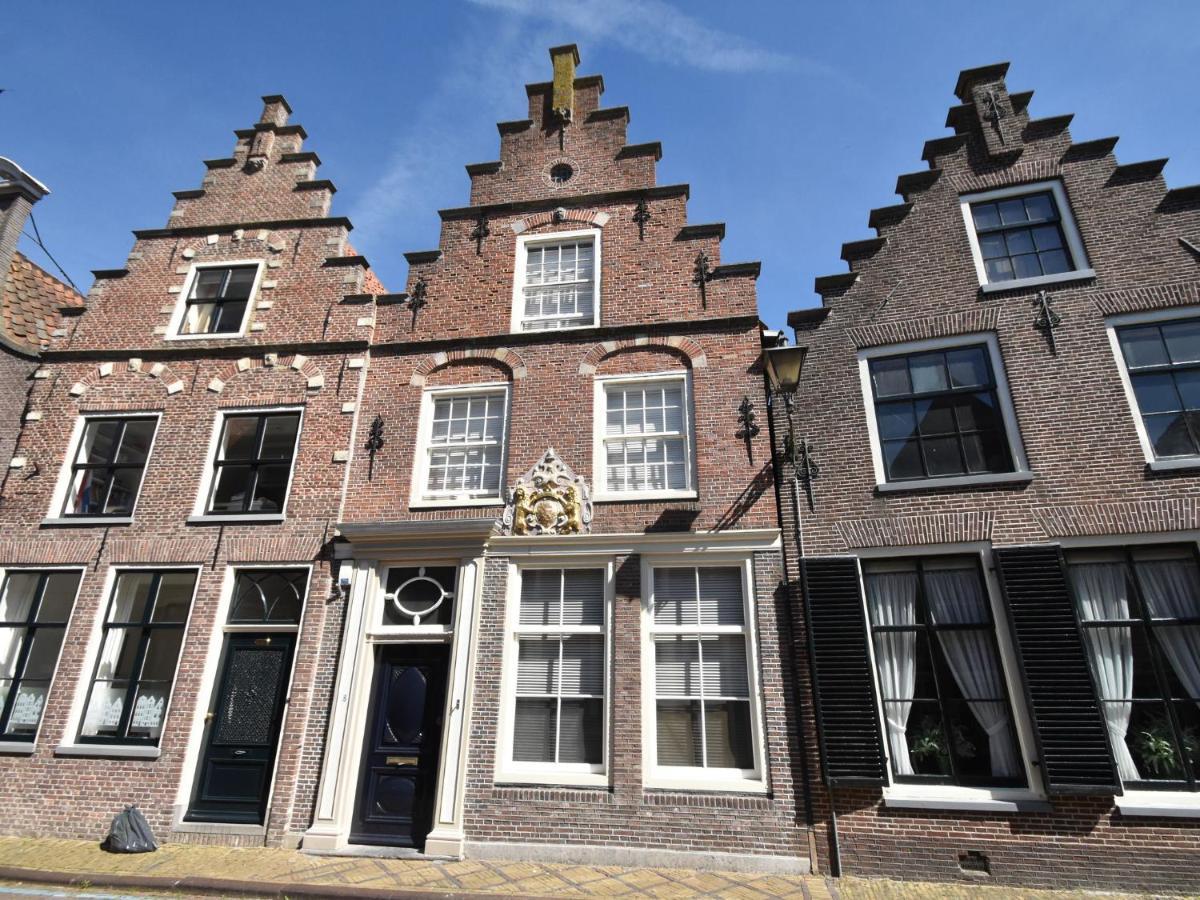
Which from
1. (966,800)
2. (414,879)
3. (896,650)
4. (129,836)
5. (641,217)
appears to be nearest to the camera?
(414,879)

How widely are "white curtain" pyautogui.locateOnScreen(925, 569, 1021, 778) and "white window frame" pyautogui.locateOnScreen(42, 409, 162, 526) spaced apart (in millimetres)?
12454

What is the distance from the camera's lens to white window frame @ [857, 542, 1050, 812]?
Answer: 25.0 feet

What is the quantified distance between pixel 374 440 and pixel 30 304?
28.2 ft

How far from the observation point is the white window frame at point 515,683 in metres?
8.57

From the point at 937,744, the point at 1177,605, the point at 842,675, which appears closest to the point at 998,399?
the point at 1177,605

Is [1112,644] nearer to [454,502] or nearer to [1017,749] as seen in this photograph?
[1017,749]

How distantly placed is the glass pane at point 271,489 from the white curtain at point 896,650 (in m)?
9.17

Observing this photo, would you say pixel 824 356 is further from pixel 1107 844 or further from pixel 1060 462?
pixel 1107 844

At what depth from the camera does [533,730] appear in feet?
29.5

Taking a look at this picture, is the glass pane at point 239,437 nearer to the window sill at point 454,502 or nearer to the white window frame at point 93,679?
the white window frame at point 93,679

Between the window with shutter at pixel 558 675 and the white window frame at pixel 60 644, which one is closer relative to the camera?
the window with shutter at pixel 558 675

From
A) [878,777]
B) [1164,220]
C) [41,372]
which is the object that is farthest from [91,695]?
[1164,220]

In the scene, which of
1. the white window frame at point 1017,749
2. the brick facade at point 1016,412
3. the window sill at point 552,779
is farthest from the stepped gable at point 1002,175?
the window sill at point 552,779

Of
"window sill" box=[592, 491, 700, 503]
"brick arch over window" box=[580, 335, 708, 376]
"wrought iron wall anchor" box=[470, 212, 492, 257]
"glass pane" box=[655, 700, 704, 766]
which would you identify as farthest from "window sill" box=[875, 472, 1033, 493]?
"wrought iron wall anchor" box=[470, 212, 492, 257]
